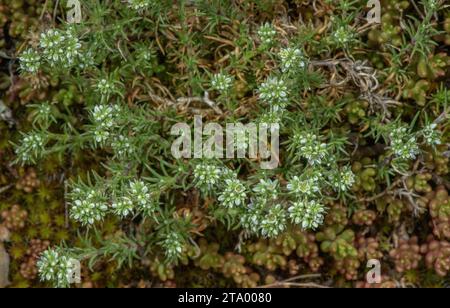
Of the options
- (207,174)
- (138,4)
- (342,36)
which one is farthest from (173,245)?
(342,36)

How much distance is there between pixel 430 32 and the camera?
14.8 ft

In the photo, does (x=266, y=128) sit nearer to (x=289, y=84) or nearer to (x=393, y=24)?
(x=289, y=84)

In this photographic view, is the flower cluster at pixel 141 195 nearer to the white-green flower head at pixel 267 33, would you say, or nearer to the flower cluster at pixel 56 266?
the flower cluster at pixel 56 266

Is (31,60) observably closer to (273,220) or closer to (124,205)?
(124,205)

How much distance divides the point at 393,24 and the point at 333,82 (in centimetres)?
65

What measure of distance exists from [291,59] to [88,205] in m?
1.57

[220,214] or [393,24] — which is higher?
[393,24]

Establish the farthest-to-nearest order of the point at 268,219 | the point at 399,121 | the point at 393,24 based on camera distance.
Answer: the point at 393,24, the point at 399,121, the point at 268,219

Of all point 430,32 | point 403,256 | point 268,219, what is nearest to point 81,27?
point 268,219

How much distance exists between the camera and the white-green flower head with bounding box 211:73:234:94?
14.0 feet

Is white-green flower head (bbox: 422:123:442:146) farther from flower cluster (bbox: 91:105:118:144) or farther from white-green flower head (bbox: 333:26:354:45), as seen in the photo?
flower cluster (bbox: 91:105:118:144)

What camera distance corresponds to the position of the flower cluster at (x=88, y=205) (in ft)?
13.2

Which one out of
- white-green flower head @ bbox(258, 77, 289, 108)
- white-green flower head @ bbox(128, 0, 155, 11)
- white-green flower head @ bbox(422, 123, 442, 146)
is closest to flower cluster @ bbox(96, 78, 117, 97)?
white-green flower head @ bbox(128, 0, 155, 11)
